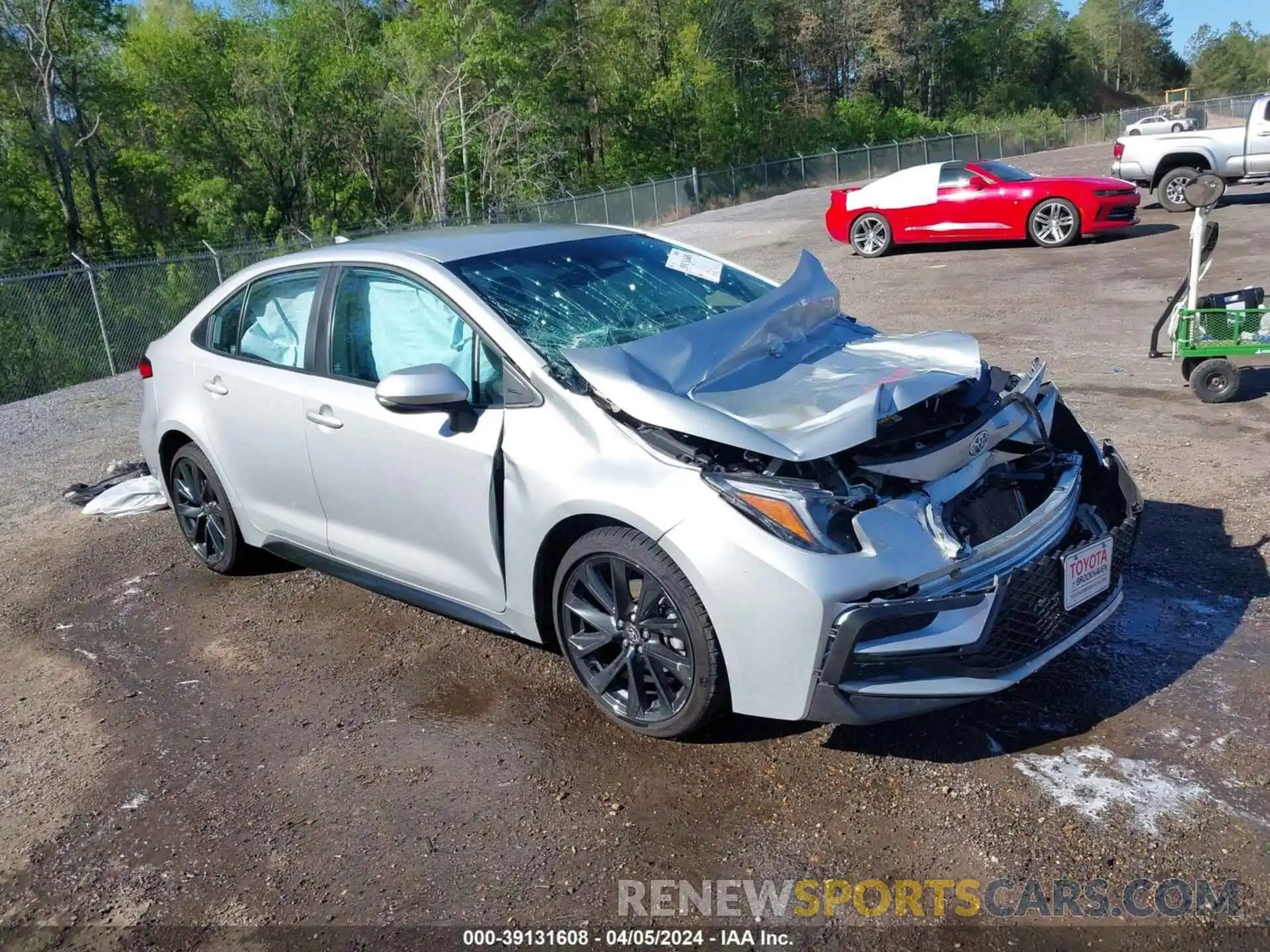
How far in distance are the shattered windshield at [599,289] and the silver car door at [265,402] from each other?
1001 mm

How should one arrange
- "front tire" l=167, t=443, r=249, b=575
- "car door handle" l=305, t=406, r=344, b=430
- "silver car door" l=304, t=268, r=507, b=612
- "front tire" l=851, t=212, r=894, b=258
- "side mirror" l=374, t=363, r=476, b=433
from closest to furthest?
"side mirror" l=374, t=363, r=476, b=433, "silver car door" l=304, t=268, r=507, b=612, "car door handle" l=305, t=406, r=344, b=430, "front tire" l=167, t=443, r=249, b=575, "front tire" l=851, t=212, r=894, b=258

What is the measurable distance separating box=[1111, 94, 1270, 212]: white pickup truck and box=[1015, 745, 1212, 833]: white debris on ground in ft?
58.2

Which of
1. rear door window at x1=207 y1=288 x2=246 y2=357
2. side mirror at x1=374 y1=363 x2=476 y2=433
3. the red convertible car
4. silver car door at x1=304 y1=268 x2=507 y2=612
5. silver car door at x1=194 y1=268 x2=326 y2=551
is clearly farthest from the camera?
the red convertible car

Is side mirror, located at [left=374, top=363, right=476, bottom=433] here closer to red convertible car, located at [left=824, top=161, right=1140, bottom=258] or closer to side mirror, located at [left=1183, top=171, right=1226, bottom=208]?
side mirror, located at [left=1183, top=171, right=1226, bottom=208]

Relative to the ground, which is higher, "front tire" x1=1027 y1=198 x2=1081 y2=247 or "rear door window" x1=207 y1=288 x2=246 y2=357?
"rear door window" x1=207 y1=288 x2=246 y2=357

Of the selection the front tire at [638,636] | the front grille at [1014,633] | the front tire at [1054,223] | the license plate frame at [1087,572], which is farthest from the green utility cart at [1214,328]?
the front tire at [1054,223]

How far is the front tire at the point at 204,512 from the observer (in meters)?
5.34

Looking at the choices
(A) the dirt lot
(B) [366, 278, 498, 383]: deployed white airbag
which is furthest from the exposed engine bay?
(B) [366, 278, 498, 383]: deployed white airbag

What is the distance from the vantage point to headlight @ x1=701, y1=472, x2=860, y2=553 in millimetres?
3113

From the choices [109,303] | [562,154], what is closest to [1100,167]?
[562,154]

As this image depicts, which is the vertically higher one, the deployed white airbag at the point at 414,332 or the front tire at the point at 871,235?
the deployed white airbag at the point at 414,332

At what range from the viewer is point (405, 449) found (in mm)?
4059

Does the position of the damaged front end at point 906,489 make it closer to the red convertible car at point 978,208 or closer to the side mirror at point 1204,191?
the side mirror at point 1204,191

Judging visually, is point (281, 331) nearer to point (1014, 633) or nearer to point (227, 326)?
point (227, 326)
